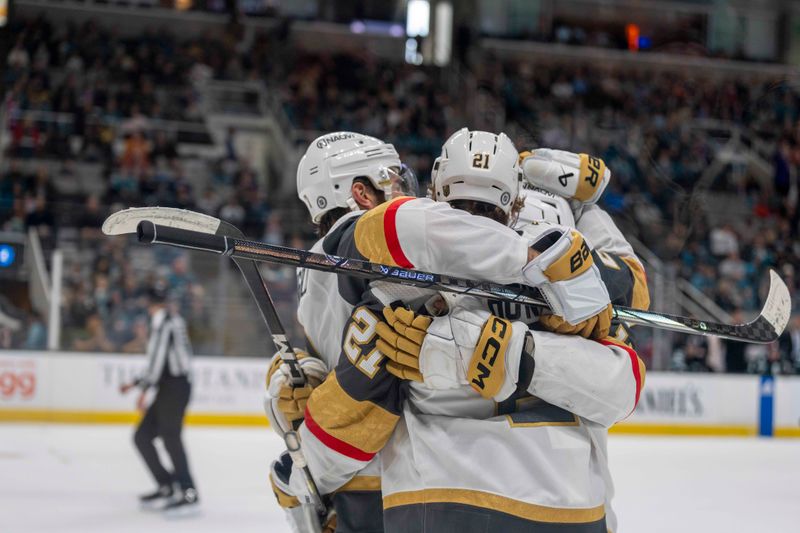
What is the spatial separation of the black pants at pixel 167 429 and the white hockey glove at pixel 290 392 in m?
3.89

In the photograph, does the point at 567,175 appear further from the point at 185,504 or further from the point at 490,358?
the point at 185,504

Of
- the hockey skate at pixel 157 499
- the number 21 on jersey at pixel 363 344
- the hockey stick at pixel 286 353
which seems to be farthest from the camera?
the hockey skate at pixel 157 499

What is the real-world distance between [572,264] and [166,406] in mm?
4914

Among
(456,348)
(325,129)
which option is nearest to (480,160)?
(456,348)

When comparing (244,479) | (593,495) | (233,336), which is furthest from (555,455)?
(233,336)

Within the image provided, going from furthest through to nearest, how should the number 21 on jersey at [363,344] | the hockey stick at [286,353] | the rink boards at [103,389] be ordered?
the rink boards at [103,389], the hockey stick at [286,353], the number 21 on jersey at [363,344]

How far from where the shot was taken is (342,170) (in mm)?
2590

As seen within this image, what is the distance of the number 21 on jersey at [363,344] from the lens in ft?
6.42

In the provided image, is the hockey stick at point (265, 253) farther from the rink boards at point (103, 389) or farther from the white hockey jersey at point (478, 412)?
the rink boards at point (103, 389)

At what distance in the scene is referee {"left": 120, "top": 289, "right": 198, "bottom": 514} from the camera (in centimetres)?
621

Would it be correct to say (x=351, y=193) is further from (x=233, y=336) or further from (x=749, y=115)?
(x=749, y=115)

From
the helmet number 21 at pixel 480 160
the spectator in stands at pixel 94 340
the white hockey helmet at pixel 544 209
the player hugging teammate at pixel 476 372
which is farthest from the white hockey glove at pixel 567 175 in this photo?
the spectator in stands at pixel 94 340

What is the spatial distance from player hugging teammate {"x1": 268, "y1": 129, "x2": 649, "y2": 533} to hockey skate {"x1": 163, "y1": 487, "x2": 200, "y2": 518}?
4083mm

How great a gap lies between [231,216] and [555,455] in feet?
35.4
